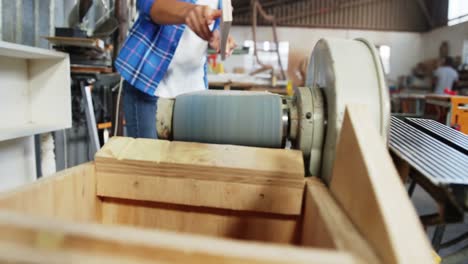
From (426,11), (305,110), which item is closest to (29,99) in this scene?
(305,110)

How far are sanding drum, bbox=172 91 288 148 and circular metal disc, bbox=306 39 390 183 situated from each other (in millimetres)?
96

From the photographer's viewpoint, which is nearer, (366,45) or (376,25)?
(366,45)

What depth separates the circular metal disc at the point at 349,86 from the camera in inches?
20.3

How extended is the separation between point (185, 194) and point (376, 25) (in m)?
9.36

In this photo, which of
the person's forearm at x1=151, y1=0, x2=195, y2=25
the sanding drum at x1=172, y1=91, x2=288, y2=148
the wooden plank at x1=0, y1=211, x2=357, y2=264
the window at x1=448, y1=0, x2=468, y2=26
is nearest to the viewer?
the wooden plank at x1=0, y1=211, x2=357, y2=264

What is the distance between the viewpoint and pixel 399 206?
1.01 ft

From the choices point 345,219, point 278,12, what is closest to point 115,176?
point 345,219

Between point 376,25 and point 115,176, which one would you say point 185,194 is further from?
point 376,25

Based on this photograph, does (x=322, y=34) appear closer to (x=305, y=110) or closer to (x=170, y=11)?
(x=170, y=11)

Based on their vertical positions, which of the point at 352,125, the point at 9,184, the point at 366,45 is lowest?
the point at 9,184

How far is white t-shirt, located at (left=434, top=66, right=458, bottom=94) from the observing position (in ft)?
21.5

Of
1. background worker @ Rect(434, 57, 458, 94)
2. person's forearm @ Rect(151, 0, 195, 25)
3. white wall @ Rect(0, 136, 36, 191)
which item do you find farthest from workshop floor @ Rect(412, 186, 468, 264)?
background worker @ Rect(434, 57, 458, 94)

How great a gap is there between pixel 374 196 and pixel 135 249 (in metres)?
0.21

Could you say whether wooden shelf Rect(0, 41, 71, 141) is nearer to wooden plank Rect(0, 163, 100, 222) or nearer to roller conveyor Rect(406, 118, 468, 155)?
wooden plank Rect(0, 163, 100, 222)
